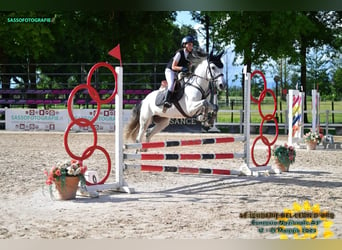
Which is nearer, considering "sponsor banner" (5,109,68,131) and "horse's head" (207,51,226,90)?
"horse's head" (207,51,226,90)

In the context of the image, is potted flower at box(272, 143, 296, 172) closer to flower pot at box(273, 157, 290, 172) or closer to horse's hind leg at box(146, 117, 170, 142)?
flower pot at box(273, 157, 290, 172)

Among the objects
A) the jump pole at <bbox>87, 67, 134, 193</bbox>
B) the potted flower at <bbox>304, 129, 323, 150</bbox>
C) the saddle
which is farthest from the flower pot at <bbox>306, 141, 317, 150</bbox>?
the jump pole at <bbox>87, 67, 134, 193</bbox>

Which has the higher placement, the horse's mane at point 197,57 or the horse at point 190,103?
the horse's mane at point 197,57

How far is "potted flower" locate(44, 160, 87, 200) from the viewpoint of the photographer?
4668 millimetres

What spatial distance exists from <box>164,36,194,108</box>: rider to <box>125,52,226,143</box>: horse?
11 cm

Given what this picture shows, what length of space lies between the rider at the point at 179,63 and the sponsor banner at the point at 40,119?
30.1 feet

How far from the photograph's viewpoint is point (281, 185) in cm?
561

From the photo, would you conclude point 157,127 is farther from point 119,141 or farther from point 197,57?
point 119,141

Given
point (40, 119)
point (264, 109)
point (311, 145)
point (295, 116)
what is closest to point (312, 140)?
point (311, 145)

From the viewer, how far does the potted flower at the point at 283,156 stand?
6.64 meters

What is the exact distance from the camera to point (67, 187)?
15.4 ft

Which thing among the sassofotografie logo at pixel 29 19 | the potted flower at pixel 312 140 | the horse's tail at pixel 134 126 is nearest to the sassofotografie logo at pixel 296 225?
the horse's tail at pixel 134 126

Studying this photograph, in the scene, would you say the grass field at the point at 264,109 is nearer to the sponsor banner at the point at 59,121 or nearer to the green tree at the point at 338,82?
the green tree at the point at 338,82
